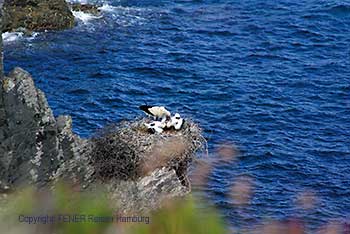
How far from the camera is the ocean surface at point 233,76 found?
109 feet

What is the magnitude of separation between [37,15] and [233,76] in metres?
10.8

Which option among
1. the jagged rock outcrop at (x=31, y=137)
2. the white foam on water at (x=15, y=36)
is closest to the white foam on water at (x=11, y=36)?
the white foam on water at (x=15, y=36)

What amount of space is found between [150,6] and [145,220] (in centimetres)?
4797

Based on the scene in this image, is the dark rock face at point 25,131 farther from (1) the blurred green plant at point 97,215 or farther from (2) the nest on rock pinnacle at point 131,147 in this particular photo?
(1) the blurred green plant at point 97,215

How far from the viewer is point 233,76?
42438 mm

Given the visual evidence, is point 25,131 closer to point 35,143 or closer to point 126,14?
point 35,143

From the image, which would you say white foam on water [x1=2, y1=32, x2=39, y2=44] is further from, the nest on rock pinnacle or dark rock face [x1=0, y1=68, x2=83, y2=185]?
dark rock face [x1=0, y1=68, x2=83, y2=185]

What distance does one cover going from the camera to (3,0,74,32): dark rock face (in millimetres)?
45875

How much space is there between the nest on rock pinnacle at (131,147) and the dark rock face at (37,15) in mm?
21836

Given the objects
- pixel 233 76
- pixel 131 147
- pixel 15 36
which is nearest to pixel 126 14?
pixel 15 36

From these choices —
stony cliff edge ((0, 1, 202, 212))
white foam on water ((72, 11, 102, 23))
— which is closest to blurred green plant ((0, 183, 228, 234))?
stony cliff edge ((0, 1, 202, 212))

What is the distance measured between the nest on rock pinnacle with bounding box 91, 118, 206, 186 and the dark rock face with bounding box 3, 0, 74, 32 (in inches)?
860

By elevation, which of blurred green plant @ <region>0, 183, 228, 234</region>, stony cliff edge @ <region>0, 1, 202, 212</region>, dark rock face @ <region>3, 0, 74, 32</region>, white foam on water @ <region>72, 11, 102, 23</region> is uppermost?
blurred green plant @ <region>0, 183, 228, 234</region>

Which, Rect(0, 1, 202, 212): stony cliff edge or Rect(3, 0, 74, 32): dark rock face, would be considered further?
Rect(3, 0, 74, 32): dark rock face
